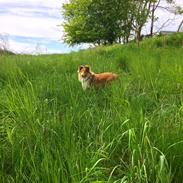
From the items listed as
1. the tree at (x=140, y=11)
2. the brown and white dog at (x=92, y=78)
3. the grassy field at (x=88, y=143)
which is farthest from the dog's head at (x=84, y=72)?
the tree at (x=140, y=11)

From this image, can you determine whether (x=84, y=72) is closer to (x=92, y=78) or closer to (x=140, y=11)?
(x=92, y=78)

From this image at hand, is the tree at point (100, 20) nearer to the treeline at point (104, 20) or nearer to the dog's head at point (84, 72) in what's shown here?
the treeline at point (104, 20)

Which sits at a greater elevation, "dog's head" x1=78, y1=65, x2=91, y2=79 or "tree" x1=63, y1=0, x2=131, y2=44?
"tree" x1=63, y1=0, x2=131, y2=44

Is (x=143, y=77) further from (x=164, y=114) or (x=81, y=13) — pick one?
(x=81, y=13)

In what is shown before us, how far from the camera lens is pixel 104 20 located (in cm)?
3180

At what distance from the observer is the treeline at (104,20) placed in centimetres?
2914

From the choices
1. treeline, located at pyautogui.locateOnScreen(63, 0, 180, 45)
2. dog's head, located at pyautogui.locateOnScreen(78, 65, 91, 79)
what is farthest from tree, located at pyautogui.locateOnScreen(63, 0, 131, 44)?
dog's head, located at pyautogui.locateOnScreen(78, 65, 91, 79)

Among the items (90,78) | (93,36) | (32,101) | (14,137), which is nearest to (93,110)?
(32,101)

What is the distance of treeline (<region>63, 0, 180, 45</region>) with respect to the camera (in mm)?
29144

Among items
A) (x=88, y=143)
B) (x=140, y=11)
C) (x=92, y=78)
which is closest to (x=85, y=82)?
(x=92, y=78)

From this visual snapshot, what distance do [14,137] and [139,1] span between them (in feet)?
76.2

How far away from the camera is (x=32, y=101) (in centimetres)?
426

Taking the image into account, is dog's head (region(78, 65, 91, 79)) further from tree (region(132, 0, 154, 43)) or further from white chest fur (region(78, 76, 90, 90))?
tree (region(132, 0, 154, 43))

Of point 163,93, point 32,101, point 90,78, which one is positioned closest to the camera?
point 32,101
